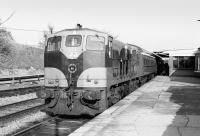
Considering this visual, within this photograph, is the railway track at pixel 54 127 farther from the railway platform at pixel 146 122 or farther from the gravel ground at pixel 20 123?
the railway platform at pixel 146 122

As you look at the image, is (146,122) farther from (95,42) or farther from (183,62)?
(183,62)

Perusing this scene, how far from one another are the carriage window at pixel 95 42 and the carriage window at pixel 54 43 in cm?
116

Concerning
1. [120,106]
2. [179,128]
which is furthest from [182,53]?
[179,128]

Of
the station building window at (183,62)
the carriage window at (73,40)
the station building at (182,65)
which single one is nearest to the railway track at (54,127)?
the carriage window at (73,40)

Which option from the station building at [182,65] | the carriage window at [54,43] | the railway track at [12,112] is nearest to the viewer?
the railway track at [12,112]

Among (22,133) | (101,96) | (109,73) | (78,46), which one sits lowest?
(22,133)

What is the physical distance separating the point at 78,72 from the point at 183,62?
97.3ft

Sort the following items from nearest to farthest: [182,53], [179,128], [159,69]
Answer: [179,128], [182,53], [159,69]

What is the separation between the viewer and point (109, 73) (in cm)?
1215

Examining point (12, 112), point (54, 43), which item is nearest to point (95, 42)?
point (54, 43)

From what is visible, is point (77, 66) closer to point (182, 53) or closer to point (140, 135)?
point (140, 135)

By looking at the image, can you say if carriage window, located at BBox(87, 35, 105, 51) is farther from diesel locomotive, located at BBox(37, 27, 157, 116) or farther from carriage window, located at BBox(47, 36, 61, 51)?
carriage window, located at BBox(47, 36, 61, 51)

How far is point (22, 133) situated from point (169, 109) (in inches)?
200

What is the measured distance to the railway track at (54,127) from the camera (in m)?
9.61
